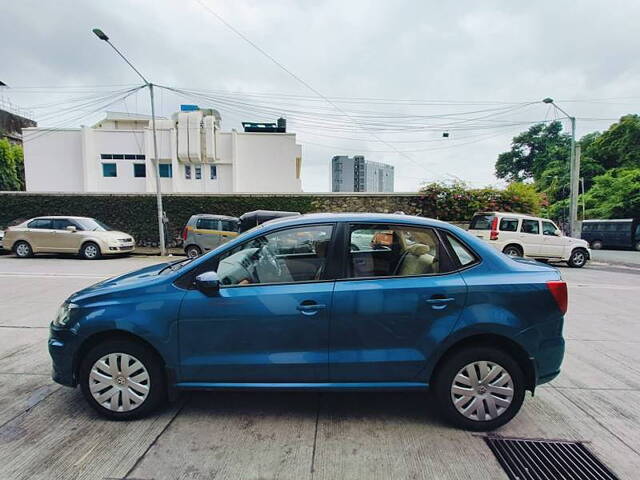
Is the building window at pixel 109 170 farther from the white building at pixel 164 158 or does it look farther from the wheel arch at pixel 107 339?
the wheel arch at pixel 107 339

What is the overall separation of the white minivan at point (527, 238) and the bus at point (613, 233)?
14.4 m

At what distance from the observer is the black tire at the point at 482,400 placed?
267 centimetres

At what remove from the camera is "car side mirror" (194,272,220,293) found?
8.59ft

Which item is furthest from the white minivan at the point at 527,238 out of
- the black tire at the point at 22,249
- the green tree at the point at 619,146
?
the green tree at the point at 619,146

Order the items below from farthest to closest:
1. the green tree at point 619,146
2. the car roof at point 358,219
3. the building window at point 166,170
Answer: the green tree at point 619,146 < the building window at point 166,170 < the car roof at point 358,219

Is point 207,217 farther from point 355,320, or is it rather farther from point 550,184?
point 550,184

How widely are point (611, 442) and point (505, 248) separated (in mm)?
11125

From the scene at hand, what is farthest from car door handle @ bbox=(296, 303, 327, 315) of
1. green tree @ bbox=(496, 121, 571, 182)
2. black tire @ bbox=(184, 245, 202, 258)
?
green tree @ bbox=(496, 121, 571, 182)

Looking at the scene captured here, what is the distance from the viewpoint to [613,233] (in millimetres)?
24188

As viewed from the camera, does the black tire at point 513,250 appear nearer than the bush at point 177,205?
Yes

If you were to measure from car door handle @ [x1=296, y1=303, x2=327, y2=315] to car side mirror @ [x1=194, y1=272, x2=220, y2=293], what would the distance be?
0.63 m

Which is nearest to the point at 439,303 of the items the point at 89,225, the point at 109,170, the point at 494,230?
the point at 494,230

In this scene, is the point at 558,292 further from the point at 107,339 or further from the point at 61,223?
the point at 61,223

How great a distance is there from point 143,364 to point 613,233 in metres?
30.3
